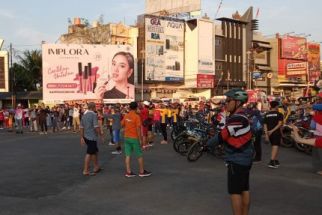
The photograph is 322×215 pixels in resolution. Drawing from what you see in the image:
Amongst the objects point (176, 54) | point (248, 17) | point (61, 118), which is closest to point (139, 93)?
point (176, 54)

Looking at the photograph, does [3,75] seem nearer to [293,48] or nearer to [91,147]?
[91,147]

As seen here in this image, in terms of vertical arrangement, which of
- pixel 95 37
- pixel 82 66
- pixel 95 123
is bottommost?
pixel 95 123

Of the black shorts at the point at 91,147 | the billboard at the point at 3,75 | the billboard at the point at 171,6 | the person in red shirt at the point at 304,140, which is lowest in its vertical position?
the black shorts at the point at 91,147

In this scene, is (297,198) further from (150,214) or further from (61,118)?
(61,118)

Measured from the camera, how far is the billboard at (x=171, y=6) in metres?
68.8

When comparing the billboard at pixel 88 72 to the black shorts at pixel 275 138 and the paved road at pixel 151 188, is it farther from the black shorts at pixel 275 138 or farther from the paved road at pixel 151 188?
the black shorts at pixel 275 138

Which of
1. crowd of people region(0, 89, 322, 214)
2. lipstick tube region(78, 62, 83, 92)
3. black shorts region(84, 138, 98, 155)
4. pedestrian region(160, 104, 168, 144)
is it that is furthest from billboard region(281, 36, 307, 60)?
black shorts region(84, 138, 98, 155)

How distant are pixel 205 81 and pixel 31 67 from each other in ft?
77.9

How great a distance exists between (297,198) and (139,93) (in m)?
55.7

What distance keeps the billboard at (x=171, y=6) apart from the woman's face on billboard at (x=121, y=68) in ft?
54.3

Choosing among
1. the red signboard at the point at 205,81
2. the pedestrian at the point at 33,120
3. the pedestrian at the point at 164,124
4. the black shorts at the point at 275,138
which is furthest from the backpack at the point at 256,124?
the red signboard at the point at 205,81

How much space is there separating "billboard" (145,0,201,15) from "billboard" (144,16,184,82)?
4016mm

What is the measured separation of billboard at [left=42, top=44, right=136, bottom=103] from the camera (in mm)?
55062

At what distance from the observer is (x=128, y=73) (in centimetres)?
5691
